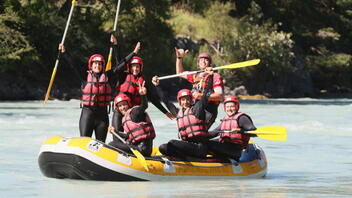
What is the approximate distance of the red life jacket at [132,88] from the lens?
A: 845cm

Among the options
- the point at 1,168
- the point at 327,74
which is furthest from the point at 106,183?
the point at 327,74

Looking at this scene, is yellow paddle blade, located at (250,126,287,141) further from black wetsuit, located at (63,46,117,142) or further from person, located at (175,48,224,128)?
black wetsuit, located at (63,46,117,142)

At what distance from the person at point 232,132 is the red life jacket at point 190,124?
0.90 ft

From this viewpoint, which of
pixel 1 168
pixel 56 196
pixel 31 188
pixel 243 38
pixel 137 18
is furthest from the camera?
pixel 243 38

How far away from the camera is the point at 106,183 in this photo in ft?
26.3

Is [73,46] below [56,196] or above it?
above

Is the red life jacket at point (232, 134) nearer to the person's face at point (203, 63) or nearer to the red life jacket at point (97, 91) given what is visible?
the person's face at point (203, 63)

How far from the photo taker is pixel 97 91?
28.0ft

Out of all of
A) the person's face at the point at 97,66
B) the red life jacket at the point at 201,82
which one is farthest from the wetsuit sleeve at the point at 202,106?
the person's face at the point at 97,66

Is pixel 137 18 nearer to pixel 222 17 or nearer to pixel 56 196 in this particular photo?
pixel 222 17

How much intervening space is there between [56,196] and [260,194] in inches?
72.0

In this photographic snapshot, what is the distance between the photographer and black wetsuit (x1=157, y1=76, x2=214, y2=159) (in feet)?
26.9

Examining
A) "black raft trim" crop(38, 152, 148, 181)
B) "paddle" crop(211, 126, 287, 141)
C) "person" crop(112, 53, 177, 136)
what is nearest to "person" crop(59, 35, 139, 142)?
"person" crop(112, 53, 177, 136)

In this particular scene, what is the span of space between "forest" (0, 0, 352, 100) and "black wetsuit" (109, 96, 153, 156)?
16273mm
